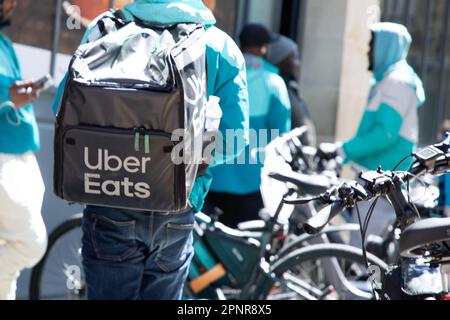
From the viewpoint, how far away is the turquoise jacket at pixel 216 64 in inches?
136

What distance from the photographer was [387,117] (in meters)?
6.02

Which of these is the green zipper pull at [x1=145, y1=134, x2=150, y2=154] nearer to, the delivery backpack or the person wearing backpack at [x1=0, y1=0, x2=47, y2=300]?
the delivery backpack

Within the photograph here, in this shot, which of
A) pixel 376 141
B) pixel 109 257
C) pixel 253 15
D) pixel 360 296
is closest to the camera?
pixel 109 257

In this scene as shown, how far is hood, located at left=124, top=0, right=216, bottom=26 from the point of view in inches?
136

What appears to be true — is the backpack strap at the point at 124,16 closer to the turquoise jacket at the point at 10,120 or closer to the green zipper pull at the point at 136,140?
the green zipper pull at the point at 136,140

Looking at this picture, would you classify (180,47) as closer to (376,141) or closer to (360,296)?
(360,296)

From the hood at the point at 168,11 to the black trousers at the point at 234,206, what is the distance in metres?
2.64

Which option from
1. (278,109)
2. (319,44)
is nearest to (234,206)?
(278,109)

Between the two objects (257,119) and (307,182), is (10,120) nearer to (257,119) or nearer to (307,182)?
(307,182)

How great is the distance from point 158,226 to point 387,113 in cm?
295

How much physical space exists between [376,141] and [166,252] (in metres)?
2.88
